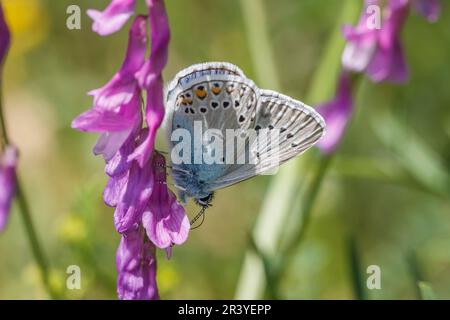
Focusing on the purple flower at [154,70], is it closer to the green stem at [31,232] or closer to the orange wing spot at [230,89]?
the orange wing spot at [230,89]

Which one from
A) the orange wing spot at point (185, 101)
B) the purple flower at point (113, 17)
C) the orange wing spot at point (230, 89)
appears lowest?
the orange wing spot at point (185, 101)

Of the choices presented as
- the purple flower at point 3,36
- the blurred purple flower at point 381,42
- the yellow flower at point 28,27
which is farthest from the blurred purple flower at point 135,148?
the yellow flower at point 28,27

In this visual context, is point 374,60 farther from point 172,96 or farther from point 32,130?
point 32,130

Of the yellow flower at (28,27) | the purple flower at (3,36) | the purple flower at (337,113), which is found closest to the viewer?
the purple flower at (3,36)

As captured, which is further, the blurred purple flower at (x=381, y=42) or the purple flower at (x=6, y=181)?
the blurred purple flower at (x=381, y=42)

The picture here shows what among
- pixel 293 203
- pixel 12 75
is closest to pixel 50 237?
pixel 12 75

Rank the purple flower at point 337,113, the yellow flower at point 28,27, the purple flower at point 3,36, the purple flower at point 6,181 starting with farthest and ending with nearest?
the yellow flower at point 28,27 < the purple flower at point 337,113 < the purple flower at point 6,181 < the purple flower at point 3,36

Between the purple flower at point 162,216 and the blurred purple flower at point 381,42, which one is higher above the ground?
the blurred purple flower at point 381,42
